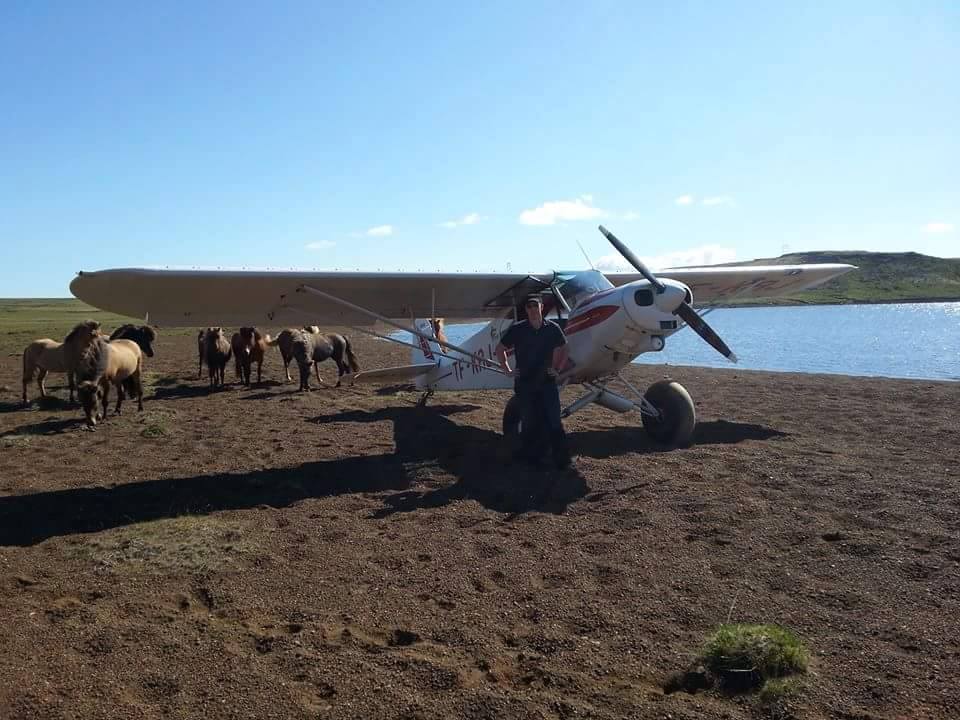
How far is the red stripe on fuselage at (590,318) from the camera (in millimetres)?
8836

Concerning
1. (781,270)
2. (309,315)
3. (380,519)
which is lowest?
(380,519)

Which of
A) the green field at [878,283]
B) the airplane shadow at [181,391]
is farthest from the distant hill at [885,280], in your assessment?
the airplane shadow at [181,391]

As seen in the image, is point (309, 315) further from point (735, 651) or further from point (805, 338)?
point (805, 338)

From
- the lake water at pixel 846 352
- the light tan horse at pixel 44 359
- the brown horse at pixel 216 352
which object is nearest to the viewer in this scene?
the light tan horse at pixel 44 359

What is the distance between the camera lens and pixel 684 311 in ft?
28.4

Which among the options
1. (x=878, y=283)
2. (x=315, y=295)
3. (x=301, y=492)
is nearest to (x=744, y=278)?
(x=315, y=295)

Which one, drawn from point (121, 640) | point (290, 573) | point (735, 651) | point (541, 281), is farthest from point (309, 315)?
point (735, 651)

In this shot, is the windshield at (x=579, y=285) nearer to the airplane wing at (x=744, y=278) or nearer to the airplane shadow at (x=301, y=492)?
the airplane wing at (x=744, y=278)

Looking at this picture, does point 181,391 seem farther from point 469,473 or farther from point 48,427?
point 469,473

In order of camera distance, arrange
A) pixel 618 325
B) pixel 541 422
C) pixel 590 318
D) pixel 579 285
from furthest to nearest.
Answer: pixel 579 285, pixel 590 318, pixel 618 325, pixel 541 422

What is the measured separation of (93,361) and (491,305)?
721 cm

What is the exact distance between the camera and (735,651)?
3.32m

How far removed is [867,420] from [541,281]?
6.00m

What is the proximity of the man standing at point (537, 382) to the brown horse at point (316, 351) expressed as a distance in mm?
9481
